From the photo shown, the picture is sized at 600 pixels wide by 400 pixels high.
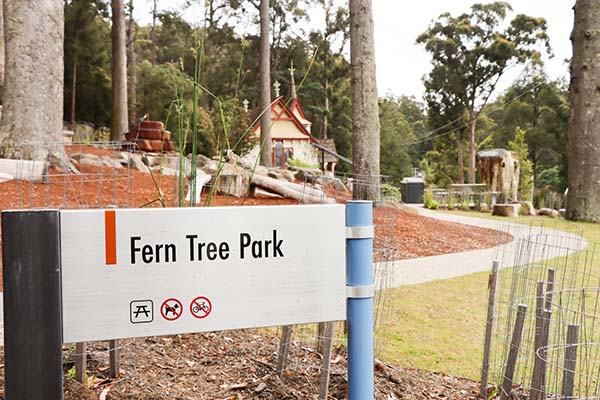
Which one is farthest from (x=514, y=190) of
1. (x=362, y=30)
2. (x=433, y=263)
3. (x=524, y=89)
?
(x=524, y=89)

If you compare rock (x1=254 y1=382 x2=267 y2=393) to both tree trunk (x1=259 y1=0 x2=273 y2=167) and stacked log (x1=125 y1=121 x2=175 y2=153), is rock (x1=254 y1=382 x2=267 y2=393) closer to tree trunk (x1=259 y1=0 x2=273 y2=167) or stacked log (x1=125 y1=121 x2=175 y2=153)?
stacked log (x1=125 y1=121 x2=175 y2=153)

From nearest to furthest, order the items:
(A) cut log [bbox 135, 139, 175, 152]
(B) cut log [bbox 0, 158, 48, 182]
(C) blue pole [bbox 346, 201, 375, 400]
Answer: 1. (C) blue pole [bbox 346, 201, 375, 400]
2. (B) cut log [bbox 0, 158, 48, 182]
3. (A) cut log [bbox 135, 139, 175, 152]

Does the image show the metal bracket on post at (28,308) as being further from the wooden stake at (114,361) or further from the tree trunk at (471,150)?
the tree trunk at (471,150)

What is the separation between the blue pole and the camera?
69.0 inches

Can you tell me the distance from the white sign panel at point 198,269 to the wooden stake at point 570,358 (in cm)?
95

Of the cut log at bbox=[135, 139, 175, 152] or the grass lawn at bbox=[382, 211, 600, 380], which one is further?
the cut log at bbox=[135, 139, 175, 152]

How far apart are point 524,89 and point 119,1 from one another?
81.1 feet

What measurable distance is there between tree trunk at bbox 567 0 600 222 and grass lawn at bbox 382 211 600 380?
6.88m

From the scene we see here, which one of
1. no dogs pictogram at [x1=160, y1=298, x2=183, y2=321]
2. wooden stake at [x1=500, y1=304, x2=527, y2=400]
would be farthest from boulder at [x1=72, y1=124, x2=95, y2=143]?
no dogs pictogram at [x1=160, y1=298, x2=183, y2=321]

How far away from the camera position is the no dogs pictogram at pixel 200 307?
156 cm

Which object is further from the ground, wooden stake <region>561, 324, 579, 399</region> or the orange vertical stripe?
the orange vertical stripe

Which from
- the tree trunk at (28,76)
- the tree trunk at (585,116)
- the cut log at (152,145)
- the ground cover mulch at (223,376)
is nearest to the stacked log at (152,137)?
the cut log at (152,145)

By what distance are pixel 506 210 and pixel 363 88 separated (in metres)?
7.16

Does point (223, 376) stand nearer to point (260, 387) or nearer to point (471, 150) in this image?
point (260, 387)
